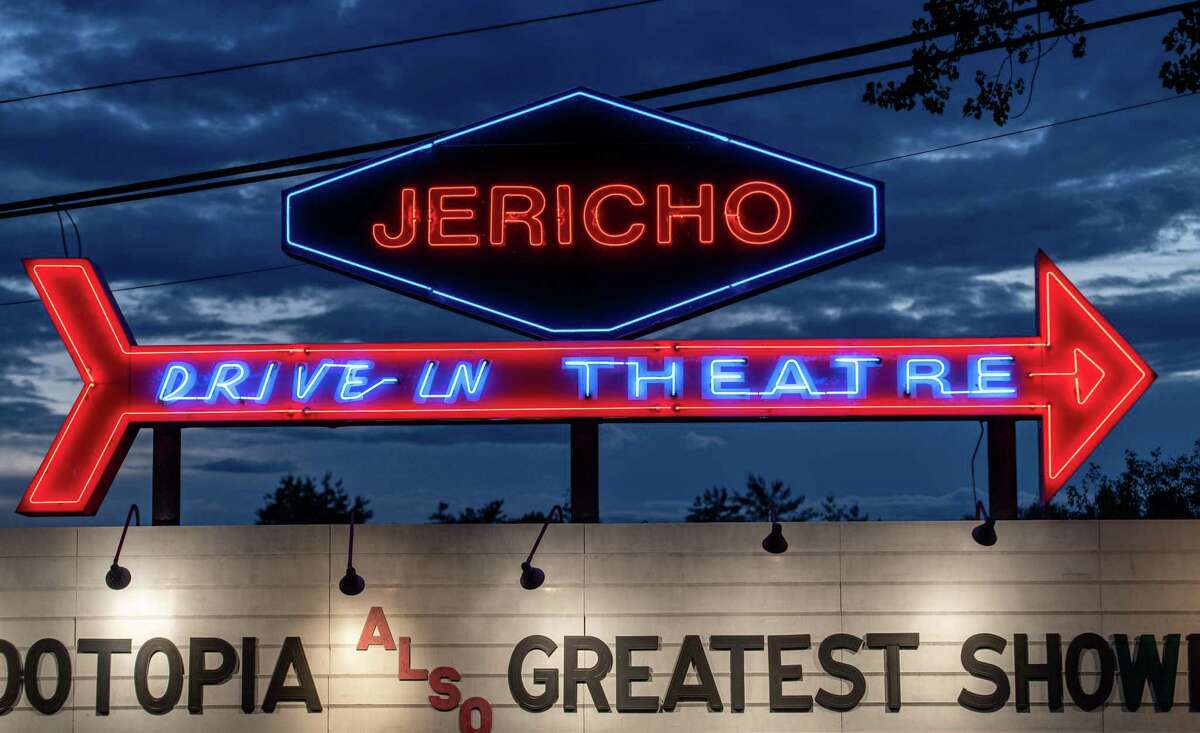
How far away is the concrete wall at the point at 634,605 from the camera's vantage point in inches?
615

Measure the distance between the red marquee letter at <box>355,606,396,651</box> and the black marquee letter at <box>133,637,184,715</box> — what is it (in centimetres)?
208

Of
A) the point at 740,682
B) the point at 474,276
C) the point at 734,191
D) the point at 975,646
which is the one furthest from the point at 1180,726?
the point at 474,276

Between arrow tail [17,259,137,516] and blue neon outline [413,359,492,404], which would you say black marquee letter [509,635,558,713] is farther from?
arrow tail [17,259,137,516]

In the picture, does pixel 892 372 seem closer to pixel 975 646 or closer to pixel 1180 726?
pixel 975 646

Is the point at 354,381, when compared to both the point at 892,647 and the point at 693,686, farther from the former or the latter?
the point at 892,647

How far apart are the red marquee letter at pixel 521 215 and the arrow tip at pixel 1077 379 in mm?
5969

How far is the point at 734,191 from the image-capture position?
17453 millimetres

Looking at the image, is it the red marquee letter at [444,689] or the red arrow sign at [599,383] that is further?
the red arrow sign at [599,383]

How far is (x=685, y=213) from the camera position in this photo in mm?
17438

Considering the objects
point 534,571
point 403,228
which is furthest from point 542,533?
point 403,228

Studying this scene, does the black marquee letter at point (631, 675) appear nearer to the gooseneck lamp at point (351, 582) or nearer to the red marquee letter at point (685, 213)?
the gooseneck lamp at point (351, 582)

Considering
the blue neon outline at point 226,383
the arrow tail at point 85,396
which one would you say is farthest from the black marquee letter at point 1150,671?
the arrow tail at point 85,396

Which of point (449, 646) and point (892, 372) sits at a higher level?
point (892, 372)

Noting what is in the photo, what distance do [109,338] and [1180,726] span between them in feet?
42.3
